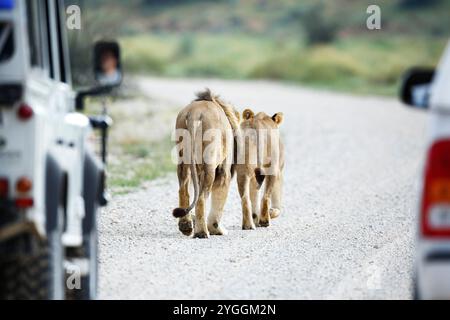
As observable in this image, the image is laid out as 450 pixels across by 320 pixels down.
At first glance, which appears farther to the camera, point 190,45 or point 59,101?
point 190,45

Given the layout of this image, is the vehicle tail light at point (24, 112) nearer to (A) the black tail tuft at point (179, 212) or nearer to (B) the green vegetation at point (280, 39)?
(A) the black tail tuft at point (179, 212)

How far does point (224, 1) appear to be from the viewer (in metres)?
84.7

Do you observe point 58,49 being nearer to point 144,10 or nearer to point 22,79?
point 22,79

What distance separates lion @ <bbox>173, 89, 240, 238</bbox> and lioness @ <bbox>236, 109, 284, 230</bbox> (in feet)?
0.90

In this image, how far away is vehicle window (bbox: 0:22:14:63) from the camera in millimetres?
7324

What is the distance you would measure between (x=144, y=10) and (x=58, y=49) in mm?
72614

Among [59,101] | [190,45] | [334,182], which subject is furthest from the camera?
[190,45]

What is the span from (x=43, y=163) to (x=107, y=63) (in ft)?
4.05

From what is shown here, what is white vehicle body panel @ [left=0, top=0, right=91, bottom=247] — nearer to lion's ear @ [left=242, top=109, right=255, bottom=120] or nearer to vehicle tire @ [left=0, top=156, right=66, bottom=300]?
vehicle tire @ [left=0, top=156, right=66, bottom=300]

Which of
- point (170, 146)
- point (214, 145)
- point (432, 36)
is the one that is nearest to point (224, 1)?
point (432, 36)

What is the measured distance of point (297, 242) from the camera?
38.8 feet

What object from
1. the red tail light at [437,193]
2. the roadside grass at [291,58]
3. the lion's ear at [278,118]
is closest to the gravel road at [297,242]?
the lion's ear at [278,118]

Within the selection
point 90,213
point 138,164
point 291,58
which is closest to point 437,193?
point 90,213
